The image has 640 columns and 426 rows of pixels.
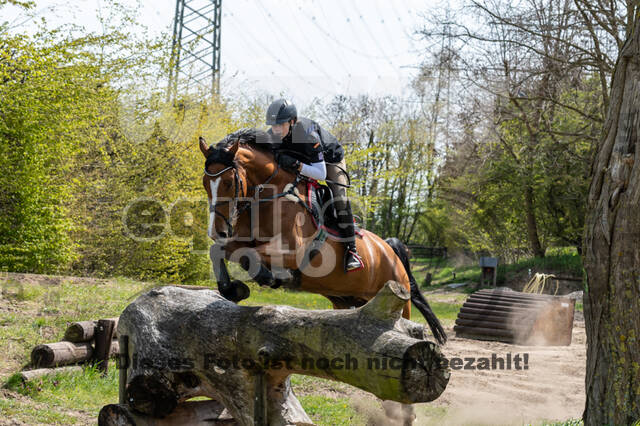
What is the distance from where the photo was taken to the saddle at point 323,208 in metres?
5.02

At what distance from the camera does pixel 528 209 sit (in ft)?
74.3

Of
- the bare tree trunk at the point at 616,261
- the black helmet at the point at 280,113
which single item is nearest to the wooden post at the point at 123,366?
the black helmet at the point at 280,113

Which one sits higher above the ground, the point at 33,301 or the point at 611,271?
the point at 611,271

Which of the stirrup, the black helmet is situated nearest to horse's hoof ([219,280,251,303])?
the stirrup

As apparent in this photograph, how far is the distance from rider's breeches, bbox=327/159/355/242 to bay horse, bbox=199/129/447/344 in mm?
180

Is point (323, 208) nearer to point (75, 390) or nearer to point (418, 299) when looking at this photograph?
point (418, 299)

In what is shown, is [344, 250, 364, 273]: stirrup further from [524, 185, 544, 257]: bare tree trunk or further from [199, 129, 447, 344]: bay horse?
[524, 185, 544, 257]: bare tree trunk

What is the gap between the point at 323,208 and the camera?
5195mm

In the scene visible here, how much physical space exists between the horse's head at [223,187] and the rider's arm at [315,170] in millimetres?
707

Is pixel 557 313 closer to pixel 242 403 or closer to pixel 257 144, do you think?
pixel 257 144

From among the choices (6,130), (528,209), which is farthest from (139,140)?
(528,209)

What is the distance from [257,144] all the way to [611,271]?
3.07m

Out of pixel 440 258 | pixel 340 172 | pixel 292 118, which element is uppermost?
pixel 292 118

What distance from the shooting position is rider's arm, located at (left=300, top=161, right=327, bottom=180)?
16.2 ft
